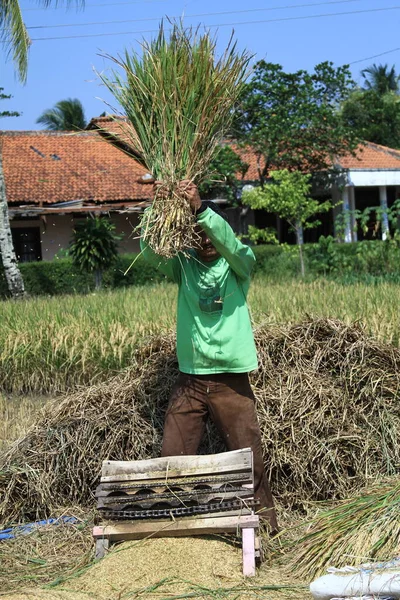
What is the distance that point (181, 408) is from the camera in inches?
144

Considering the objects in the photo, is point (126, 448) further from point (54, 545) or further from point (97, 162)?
point (97, 162)

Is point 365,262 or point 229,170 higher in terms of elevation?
point 229,170

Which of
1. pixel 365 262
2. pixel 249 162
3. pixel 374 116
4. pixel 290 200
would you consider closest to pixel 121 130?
pixel 365 262

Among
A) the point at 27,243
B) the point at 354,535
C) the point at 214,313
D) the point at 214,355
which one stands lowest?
the point at 27,243

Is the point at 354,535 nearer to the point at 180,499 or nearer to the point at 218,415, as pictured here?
the point at 180,499

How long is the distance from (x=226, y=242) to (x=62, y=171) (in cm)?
2051

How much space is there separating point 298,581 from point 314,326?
188 centimetres

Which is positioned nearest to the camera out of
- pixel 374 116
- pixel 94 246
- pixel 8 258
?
pixel 8 258

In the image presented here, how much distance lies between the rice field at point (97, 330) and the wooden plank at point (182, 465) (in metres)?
2.25

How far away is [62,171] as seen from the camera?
23.2 m

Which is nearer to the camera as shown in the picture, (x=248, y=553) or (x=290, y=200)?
(x=248, y=553)

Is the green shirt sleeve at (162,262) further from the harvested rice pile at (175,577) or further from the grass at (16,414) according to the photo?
the grass at (16,414)

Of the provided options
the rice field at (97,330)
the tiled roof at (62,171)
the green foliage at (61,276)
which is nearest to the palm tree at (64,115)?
the tiled roof at (62,171)

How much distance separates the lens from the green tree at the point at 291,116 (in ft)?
74.2
